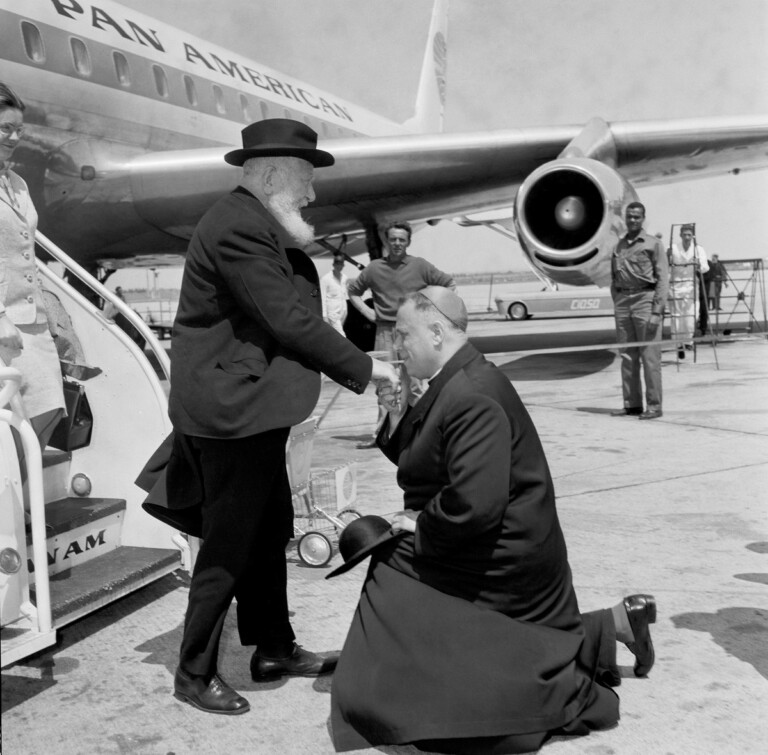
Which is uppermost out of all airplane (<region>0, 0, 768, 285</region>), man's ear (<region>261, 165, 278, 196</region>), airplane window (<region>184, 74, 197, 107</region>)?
airplane window (<region>184, 74, 197, 107</region>)

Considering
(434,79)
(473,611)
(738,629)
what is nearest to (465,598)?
(473,611)

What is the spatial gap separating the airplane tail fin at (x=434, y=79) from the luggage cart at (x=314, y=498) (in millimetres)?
18294

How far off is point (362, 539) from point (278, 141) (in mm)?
1260

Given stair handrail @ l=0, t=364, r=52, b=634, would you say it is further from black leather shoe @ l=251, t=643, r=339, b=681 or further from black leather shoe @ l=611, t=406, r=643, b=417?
black leather shoe @ l=611, t=406, r=643, b=417

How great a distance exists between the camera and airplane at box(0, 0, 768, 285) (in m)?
8.67

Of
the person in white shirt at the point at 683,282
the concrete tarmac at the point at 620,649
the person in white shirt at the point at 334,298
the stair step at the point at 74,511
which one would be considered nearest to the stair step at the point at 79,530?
the stair step at the point at 74,511

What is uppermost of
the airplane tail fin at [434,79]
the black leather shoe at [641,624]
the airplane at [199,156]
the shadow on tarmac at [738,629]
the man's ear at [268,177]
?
the airplane tail fin at [434,79]

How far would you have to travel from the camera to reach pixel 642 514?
15.3 ft

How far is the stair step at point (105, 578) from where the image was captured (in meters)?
3.00

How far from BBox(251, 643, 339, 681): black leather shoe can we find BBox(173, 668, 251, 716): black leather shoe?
0.21 metres

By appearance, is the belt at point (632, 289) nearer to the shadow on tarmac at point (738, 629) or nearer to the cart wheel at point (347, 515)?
the cart wheel at point (347, 515)

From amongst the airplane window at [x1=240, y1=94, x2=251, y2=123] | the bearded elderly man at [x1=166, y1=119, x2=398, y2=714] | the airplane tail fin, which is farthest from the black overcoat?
the airplane tail fin

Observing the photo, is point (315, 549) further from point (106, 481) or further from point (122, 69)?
point (122, 69)

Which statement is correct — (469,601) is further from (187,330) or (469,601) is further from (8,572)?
(8,572)
